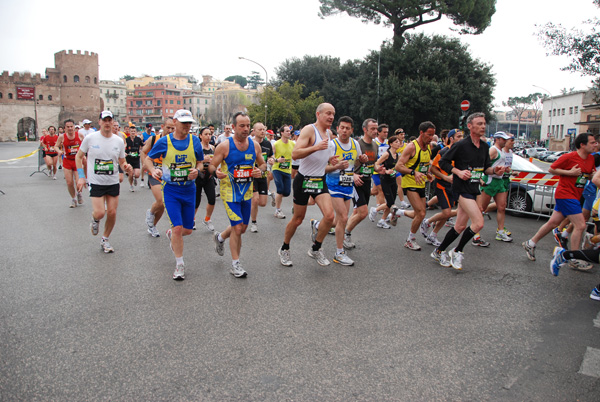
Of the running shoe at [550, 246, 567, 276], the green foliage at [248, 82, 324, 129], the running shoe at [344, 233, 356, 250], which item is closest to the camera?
the running shoe at [550, 246, 567, 276]

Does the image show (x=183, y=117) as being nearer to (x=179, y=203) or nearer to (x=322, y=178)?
(x=179, y=203)

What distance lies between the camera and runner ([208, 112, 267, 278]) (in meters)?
5.20

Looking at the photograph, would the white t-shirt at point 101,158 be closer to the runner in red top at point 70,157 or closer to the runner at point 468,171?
the runner in red top at point 70,157

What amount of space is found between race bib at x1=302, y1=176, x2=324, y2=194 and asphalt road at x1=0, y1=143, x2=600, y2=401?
3.34ft

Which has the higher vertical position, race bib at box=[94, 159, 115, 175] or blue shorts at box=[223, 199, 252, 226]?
race bib at box=[94, 159, 115, 175]

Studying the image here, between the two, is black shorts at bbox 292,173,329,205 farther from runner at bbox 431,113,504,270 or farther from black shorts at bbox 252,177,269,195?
black shorts at bbox 252,177,269,195

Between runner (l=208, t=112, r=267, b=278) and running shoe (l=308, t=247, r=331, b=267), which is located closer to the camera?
runner (l=208, t=112, r=267, b=278)

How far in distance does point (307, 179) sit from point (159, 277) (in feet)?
7.17

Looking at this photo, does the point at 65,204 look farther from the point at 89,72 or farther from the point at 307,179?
the point at 89,72

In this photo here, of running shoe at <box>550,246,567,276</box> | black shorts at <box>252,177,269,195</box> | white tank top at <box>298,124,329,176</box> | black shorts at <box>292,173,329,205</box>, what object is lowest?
running shoe at <box>550,246,567,276</box>

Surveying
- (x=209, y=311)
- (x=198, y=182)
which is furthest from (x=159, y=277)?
(x=198, y=182)

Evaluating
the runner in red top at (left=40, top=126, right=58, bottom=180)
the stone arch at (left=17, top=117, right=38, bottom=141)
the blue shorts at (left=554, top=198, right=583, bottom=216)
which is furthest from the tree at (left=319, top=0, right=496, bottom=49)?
the stone arch at (left=17, top=117, right=38, bottom=141)

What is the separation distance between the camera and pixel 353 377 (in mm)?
3102

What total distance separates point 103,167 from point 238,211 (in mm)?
2527
